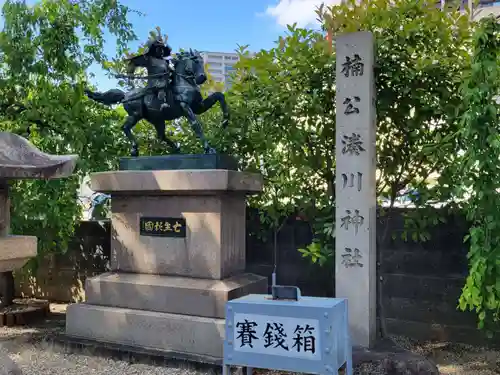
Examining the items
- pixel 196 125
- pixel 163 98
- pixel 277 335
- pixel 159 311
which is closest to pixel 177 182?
pixel 196 125

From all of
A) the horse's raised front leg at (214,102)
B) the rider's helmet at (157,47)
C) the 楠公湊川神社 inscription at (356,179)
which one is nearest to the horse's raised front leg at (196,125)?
the horse's raised front leg at (214,102)

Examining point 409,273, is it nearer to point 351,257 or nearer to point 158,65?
point 351,257

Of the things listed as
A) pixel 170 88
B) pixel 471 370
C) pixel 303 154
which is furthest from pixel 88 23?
pixel 471 370

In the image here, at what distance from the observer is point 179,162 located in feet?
18.5

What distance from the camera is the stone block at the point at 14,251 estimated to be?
3708 mm

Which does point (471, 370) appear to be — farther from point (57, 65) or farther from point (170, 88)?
point (57, 65)

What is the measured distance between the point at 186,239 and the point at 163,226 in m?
0.33

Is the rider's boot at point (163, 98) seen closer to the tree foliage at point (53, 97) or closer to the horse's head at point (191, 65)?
the horse's head at point (191, 65)

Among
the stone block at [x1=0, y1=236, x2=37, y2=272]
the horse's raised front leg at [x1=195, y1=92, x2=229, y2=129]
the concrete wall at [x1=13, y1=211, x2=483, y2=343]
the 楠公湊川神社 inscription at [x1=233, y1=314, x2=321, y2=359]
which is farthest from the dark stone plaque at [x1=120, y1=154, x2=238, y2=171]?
the 楠公湊川神社 inscription at [x1=233, y1=314, x2=321, y2=359]

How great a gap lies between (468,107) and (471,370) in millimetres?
2735

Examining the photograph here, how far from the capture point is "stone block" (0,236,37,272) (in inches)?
146

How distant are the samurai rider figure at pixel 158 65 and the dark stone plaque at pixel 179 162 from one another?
0.63 meters

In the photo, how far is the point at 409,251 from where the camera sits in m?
6.19

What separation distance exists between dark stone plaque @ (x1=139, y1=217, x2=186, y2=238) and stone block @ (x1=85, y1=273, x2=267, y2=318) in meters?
0.49
